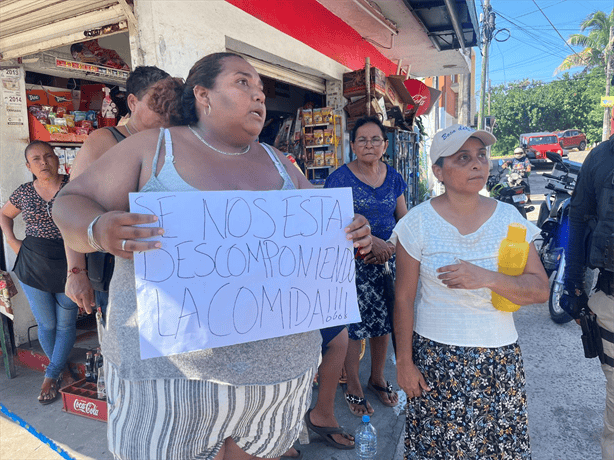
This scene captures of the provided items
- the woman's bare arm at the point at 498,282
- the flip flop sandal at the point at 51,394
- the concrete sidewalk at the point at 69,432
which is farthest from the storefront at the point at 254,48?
the woman's bare arm at the point at 498,282

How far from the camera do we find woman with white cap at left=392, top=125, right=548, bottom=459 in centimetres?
170

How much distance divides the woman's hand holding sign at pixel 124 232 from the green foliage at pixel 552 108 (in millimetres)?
38486

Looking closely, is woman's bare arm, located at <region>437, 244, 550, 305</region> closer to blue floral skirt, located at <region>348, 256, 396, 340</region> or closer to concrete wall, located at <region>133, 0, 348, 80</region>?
blue floral skirt, located at <region>348, 256, 396, 340</region>

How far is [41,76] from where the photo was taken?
164 inches

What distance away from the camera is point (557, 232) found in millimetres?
4824

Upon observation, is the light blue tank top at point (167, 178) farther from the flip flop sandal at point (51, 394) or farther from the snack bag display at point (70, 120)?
the snack bag display at point (70, 120)

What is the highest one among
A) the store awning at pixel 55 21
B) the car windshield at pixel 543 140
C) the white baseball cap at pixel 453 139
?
the car windshield at pixel 543 140

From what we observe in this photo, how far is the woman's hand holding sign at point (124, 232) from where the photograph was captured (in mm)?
1038

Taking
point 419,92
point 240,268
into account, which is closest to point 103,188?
point 240,268

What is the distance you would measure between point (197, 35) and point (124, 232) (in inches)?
104

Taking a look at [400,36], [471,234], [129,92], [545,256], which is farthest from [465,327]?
[400,36]

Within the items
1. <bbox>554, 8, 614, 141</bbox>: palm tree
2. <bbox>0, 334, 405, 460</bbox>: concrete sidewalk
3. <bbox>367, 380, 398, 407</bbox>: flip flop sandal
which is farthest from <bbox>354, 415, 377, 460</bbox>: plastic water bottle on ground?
<bbox>554, 8, 614, 141</bbox>: palm tree

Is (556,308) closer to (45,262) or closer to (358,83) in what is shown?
(358,83)

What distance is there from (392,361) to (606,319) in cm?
200
